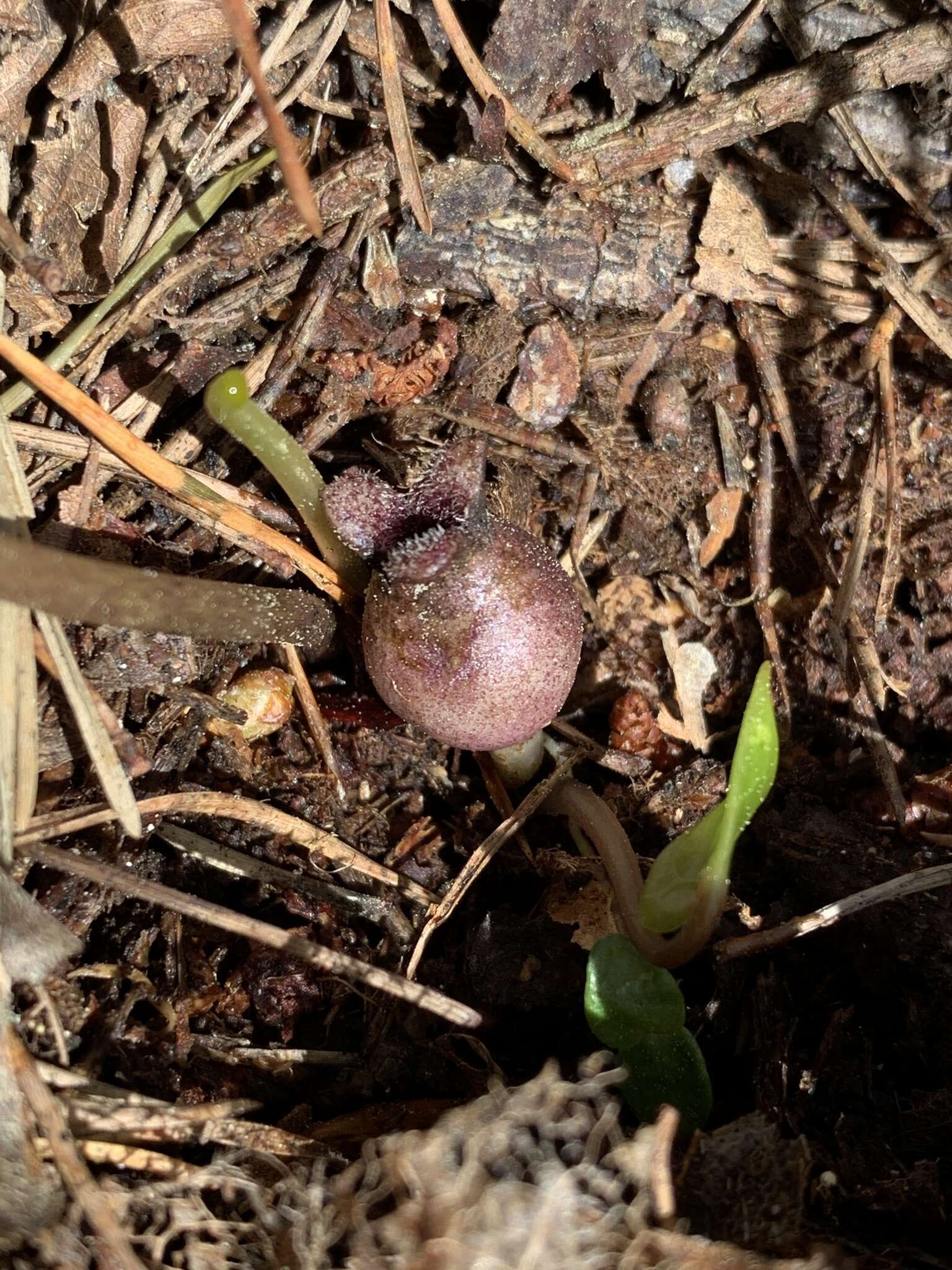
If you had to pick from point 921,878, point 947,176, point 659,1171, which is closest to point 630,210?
point 947,176

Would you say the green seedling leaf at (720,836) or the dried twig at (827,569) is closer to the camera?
the green seedling leaf at (720,836)

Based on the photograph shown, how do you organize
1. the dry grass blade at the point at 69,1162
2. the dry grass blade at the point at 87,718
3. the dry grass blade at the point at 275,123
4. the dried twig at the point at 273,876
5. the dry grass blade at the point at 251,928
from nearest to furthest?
the dry grass blade at the point at 275,123
the dry grass blade at the point at 69,1162
the dry grass blade at the point at 251,928
the dry grass blade at the point at 87,718
the dried twig at the point at 273,876

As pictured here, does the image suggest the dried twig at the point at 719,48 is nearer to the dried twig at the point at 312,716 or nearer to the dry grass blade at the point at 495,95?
the dry grass blade at the point at 495,95

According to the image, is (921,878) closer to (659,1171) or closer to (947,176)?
(659,1171)

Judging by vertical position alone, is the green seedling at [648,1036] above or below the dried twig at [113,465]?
below

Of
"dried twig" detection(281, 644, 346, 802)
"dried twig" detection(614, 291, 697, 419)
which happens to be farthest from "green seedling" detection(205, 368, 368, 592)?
"dried twig" detection(614, 291, 697, 419)

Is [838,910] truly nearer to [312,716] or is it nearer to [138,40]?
[312,716]

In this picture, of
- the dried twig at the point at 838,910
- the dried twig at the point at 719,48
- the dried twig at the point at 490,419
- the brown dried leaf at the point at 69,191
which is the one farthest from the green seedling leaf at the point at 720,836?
the brown dried leaf at the point at 69,191
